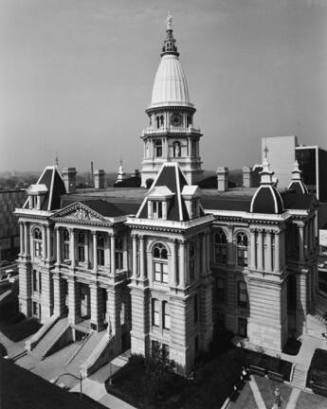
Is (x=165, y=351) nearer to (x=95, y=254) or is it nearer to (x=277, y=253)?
(x=95, y=254)

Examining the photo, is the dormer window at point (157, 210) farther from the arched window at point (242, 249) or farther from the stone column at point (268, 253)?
the stone column at point (268, 253)

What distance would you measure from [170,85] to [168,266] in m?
29.5

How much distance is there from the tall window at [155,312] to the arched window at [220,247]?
9.72m

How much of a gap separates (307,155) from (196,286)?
77.1m

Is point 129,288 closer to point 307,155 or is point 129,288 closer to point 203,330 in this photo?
point 203,330

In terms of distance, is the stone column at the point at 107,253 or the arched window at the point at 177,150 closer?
the stone column at the point at 107,253

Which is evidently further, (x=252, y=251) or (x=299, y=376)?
(x=252, y=251)

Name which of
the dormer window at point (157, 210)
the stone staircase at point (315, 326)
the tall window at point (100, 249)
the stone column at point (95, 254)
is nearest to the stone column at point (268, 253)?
the stone staircase at point (315, 326)

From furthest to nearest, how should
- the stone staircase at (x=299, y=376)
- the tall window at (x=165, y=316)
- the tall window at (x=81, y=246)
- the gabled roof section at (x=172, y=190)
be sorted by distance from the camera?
the tall window at (x=81, y=246)
the tall window at (x=165, y=316)
the gabled roof section at (x=172, y=190)
the stone staircase at (x=299, y=376)

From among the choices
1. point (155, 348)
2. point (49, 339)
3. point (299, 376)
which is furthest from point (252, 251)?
point (49, 339)

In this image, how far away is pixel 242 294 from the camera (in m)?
40.4

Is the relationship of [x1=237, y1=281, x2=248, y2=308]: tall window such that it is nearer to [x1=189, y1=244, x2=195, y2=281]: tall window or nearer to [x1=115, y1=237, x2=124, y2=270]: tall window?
[x1=189, y1=244, x2=195, y2=281]: tall window

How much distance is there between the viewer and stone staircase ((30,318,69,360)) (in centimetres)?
3875

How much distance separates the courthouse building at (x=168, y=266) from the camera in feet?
114
